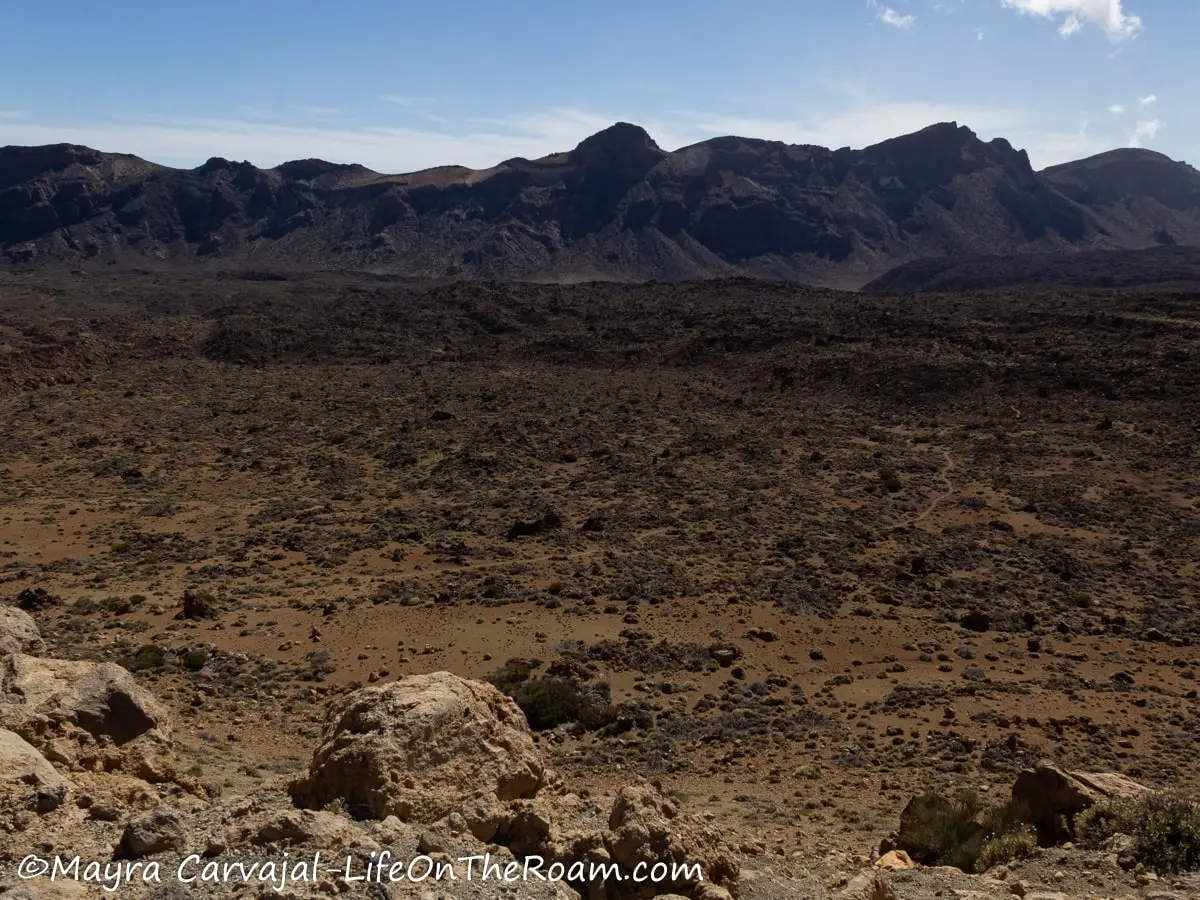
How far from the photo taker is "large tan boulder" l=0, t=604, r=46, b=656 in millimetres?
12155

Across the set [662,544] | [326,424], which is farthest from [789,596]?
[326,424]

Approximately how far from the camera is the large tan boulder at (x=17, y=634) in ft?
39.9

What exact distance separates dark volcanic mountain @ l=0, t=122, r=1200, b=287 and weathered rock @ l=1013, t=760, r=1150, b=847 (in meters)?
127

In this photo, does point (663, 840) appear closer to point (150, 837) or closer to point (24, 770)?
point (150, 837)

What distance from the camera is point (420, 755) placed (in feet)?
27.1

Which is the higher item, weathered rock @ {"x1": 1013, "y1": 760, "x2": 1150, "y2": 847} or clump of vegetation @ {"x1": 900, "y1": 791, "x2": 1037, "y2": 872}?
weathered rock @ {"x1": 1013, "y1": 760, "x2": 1150, "y2": 847}

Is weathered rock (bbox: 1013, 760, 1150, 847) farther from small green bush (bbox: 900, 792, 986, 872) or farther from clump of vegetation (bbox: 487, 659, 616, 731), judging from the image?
clump of vegetation (bbox: 487, 659, 616, 731)

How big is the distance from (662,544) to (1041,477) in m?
15.3

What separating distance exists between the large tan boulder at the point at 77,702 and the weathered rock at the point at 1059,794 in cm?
902

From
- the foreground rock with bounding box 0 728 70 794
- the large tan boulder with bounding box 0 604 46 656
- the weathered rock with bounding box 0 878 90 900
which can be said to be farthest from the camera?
the large tan boulder with bounding box 0 604 46 656

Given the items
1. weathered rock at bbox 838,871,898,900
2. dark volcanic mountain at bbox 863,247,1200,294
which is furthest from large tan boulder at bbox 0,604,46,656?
dark volcanic mountain at bbox 863,247,1200,294

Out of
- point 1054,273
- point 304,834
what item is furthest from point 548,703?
point 1054,273

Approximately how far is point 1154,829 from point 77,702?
996 cm

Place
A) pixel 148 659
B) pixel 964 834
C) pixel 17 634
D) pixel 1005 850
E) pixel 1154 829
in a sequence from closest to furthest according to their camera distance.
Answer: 1. pixel 1154 829
2. pixel 1005 850
3. pixel 964 834
4. pixel 17 634
5. pixel 148 659
